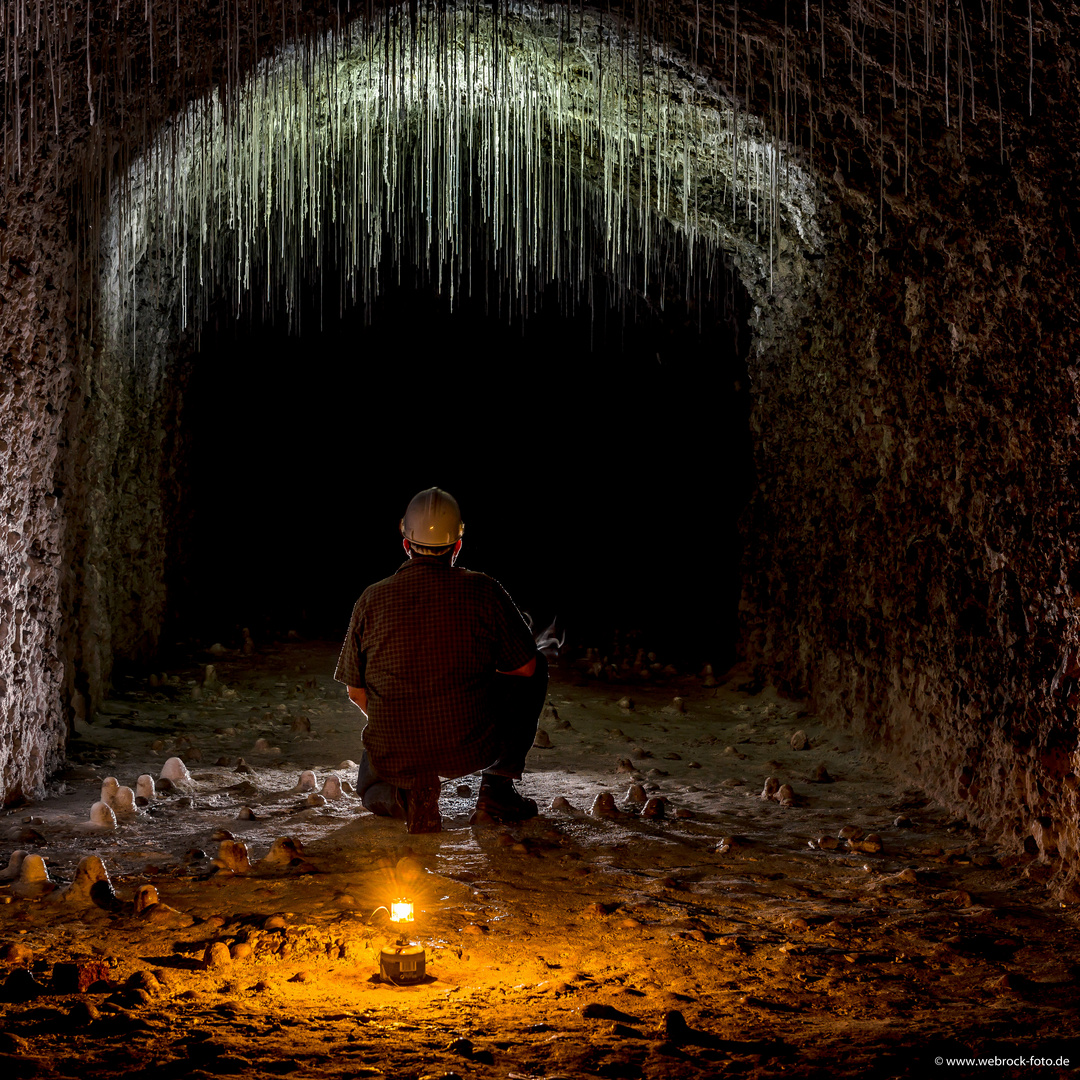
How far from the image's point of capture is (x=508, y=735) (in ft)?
13.0

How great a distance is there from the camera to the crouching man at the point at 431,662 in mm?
3762

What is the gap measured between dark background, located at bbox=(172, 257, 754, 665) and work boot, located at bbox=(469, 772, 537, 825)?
15.0ft

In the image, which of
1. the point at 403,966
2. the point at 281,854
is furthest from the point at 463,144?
the point at 403,966

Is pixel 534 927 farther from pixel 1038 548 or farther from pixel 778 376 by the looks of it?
pixel 778 376

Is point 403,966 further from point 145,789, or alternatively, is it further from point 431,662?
point 145,789

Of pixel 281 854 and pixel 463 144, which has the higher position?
pixel 463 144

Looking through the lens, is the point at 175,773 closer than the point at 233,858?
No

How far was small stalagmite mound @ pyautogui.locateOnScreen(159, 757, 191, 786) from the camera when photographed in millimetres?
4480

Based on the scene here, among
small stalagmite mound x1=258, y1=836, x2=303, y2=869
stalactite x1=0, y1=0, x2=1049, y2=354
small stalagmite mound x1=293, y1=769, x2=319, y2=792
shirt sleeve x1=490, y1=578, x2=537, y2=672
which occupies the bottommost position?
small stalagmite mound x1=293, y1=769, x2=319, y2=792

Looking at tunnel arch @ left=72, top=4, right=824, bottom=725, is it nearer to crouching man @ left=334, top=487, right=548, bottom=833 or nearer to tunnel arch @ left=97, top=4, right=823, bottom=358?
tunnel arch @ left=97, top=4, right=823, bottom=358

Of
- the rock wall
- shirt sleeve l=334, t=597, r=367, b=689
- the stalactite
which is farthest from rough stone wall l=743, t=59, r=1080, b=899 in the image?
shirt sleeve l=334, t=597, r=367, b=689

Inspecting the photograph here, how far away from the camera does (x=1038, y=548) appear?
3408 millimetres

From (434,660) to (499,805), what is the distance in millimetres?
668

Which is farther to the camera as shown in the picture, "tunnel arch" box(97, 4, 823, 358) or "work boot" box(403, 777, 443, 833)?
"tunnel arch" box(97, 4, 823, 358)
